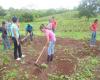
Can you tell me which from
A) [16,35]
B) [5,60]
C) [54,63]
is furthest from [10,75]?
[54,63]

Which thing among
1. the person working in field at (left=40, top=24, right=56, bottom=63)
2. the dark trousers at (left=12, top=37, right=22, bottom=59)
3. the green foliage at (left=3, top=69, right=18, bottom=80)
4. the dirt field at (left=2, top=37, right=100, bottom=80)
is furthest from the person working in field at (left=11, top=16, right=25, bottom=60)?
the green foliage at (left=3, top=69, right=18, bottom=80)

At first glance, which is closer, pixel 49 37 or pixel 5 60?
pixel 49 37

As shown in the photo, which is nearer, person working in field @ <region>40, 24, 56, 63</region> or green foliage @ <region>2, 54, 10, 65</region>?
person working in field @ <region>40, 24, 56, 63</region>

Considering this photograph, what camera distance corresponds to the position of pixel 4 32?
1479 cm

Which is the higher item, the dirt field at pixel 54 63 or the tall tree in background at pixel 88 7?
the tall tree in background at pixel 88 7

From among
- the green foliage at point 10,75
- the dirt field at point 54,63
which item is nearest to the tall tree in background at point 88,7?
the dirt field at point 54,63

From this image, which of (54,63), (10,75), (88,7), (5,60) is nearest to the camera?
(10,75)

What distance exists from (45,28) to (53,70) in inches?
65.5

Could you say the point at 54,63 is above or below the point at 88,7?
below

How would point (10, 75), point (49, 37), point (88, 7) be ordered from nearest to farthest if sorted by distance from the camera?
point (10, 75) < point (49, 37) < point (88, 7)

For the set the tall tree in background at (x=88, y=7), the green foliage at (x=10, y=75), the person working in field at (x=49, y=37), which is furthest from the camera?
the tall tree in background at (x=88, y=7)

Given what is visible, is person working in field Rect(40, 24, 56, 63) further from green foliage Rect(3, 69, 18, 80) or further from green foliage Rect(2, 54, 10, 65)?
green foliage Rect(3, 69, 18, 80)

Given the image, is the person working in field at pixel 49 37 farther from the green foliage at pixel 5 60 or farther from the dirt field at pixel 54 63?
the green foliage at pixel 5 60

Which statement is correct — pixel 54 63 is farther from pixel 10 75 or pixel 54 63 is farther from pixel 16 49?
pixel 10 75
